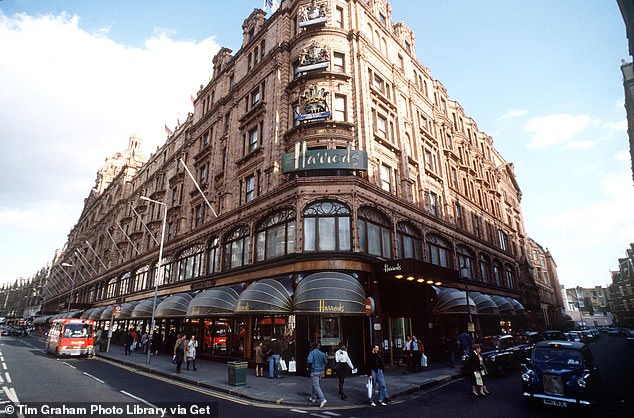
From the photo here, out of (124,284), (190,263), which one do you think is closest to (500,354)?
(190,263)

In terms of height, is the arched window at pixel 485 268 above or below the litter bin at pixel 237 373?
above

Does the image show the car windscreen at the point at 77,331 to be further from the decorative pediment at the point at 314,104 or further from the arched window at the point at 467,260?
the arched window at the point at 467,260

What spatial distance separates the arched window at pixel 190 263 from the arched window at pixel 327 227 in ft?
46.6

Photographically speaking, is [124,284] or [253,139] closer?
[253,139]

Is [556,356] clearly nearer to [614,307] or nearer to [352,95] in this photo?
[352,95]

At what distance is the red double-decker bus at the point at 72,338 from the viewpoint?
26.5m

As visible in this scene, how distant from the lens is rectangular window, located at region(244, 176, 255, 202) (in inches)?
1027

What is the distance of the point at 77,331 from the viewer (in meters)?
27.6

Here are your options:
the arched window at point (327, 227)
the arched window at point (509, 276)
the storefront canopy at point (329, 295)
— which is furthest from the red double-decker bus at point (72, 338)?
the arched window at point (509, 276)

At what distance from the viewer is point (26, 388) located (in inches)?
511

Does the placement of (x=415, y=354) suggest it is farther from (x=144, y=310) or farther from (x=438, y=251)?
(x=144, y=310)

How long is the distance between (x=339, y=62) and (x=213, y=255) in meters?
19.3

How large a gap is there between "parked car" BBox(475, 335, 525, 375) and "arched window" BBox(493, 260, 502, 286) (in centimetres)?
1995

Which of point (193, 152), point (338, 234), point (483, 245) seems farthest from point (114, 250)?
point (483, 245)
